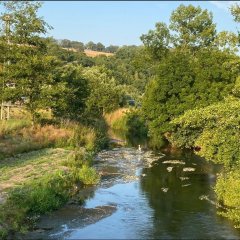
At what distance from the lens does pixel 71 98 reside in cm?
3606

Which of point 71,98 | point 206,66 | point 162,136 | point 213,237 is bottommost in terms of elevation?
point 213,237

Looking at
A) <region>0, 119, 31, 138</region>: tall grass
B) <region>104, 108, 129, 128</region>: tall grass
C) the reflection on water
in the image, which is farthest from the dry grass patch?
<region>104, 108, 129, 128</region>: tall grass

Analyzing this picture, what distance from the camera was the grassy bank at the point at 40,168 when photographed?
54.1 ft

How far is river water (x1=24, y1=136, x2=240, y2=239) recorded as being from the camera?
616 inches

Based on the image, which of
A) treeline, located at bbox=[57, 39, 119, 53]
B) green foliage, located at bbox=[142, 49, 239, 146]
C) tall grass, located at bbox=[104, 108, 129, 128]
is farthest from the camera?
treeline, located at bbox=[57, 39, 119, 53]

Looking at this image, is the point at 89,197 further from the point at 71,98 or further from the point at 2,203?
the point at 71,98

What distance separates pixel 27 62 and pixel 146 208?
17.0 meters

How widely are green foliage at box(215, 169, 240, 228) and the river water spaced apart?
441 millimetres

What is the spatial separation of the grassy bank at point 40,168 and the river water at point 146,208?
29.2 inches

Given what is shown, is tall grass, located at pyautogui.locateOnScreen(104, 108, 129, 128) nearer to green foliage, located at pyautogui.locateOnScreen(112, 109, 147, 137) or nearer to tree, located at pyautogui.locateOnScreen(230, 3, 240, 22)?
green foliage, located at pyautogui.locateOnScreen(112, 109, 147, 137)

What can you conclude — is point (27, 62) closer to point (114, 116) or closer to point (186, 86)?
point (186, 86)

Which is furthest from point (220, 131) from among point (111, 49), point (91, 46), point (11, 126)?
point (111, 49)

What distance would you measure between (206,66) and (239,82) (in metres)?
13.8

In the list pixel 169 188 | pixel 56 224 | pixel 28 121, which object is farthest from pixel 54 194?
pixel 28 121
